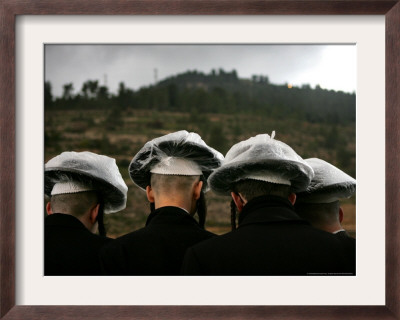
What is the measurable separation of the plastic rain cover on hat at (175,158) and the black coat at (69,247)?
0.96 feet

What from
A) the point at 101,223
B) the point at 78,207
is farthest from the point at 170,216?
the point at 78,207

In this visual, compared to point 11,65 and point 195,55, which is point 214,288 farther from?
point 11,65

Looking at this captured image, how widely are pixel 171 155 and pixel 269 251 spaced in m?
0.53

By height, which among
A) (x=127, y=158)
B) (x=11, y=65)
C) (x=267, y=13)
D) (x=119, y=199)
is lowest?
(x=119, y=199)

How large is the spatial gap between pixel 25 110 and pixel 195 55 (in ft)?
2.25

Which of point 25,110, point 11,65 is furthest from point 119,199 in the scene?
point 11,65

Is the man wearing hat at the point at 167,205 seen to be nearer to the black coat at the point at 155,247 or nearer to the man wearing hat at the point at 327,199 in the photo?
the black coat at the point at 155,247

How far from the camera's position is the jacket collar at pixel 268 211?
7.91ft

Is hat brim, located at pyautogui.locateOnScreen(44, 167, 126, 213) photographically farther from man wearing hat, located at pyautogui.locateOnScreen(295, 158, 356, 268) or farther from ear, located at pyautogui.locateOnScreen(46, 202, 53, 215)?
man wearing hat, located at pyautogui.locateOnScreen(295, 158, 356, 268)

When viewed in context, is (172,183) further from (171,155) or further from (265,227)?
(265,227)

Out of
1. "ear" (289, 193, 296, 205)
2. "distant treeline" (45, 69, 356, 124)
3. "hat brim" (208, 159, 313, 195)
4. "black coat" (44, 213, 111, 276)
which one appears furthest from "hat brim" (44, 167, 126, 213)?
"ear" (289, 193, 296, 205)

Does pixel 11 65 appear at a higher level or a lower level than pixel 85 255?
higher

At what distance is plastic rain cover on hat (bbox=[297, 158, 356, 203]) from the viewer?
8.05 feet

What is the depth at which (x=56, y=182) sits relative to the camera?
2471mm
